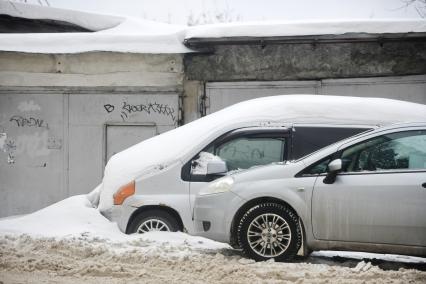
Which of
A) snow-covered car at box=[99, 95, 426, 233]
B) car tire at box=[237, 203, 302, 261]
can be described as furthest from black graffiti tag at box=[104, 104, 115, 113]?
car tire at box=[237, 203, 302, 261]

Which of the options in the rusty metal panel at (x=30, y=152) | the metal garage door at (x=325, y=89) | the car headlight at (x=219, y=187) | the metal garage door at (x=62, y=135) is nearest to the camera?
the car headlight at (x=219, y=187)

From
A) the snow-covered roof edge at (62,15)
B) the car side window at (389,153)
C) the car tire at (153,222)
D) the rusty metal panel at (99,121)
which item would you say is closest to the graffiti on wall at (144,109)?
the rusty metal panel at (99,121)

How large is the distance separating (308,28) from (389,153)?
588cm

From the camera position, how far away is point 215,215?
253 inches

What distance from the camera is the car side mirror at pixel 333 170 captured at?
6031 millimetres

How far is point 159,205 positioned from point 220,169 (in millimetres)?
916

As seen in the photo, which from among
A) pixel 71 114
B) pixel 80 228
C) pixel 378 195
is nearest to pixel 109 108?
pixel 71 114

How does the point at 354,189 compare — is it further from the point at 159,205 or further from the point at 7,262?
the point at 7,262

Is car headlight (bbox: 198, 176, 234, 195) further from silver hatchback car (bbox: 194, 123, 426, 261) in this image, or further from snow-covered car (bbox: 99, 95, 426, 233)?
snow-covered car (bbox: 99, 95, 426, 233)

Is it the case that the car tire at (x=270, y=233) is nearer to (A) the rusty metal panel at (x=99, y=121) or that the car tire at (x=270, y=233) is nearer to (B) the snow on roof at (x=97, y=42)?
(B) the snow on roof at (x=97, y=42)

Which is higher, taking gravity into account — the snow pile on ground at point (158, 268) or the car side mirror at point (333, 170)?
the car side mirror at point (333, 170)

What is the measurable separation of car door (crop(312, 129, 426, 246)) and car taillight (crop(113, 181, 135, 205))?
2.57m

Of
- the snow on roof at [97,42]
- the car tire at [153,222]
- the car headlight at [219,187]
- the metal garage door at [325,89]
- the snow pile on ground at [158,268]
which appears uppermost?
the snow on roof at [97,42]

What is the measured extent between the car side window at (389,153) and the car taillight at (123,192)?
281 cm
